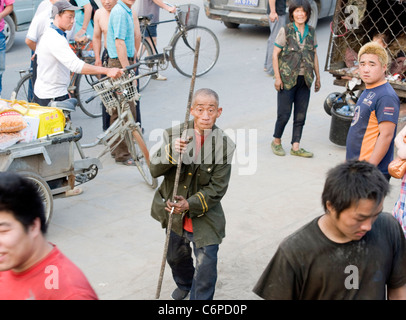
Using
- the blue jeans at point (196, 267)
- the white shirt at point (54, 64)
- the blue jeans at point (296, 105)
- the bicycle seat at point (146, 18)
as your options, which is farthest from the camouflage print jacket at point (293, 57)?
the blue jeans at point (196, 267)

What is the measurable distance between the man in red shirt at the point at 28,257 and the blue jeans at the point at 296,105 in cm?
538

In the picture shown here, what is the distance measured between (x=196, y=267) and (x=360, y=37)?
17.3 feet

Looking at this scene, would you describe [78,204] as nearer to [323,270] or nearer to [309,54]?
[309,54]

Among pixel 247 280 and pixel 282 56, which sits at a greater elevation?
pixel 282 56

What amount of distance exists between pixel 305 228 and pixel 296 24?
496 cm

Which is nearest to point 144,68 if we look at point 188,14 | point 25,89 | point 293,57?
point 188,14

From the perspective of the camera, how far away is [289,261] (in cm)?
272

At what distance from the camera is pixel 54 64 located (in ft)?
21.5

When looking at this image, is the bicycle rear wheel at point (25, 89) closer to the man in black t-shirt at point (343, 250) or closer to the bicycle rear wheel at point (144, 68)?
the bicycle rear wheel at point (144, 68)

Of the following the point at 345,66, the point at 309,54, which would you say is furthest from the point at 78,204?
the point at 345,66

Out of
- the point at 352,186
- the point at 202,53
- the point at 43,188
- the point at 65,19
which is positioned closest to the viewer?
the point at 352,186

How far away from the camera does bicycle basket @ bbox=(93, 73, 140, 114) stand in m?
6.57

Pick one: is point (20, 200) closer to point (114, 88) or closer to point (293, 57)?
point (114, 88)

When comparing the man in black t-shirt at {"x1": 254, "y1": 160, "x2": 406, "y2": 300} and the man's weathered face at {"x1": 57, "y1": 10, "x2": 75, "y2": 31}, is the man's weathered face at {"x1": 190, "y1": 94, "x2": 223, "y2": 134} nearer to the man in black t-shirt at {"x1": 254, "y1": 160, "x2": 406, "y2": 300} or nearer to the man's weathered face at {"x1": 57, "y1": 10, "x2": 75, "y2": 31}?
the man in black t-shirt at {"x1": 254, "y1": 160, "x2": 406, "y2": 300}
